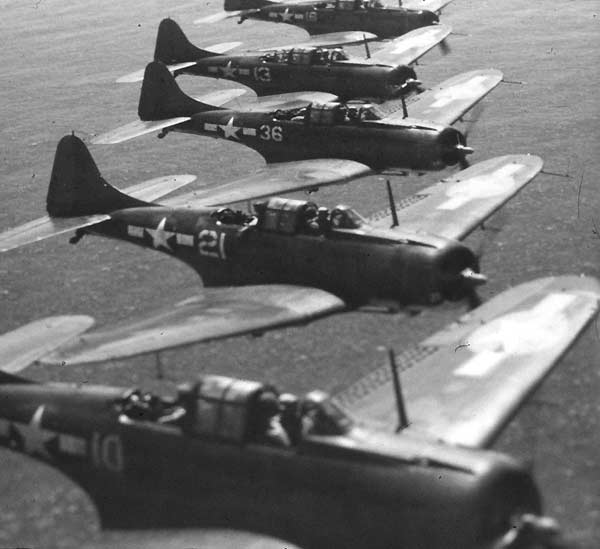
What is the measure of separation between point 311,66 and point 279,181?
11.1 metres

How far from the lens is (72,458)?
1360 cm

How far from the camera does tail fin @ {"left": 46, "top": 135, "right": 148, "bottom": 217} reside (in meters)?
22.7

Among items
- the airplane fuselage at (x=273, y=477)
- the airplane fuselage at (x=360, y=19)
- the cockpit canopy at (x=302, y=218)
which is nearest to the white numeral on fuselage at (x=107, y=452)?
the airplane fuselage at (x=273, y=477)

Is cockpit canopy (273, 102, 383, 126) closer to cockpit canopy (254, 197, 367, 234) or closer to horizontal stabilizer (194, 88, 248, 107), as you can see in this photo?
horizontal stabilizer (194, 88, 248, 107)

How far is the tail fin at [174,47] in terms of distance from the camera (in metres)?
38.9

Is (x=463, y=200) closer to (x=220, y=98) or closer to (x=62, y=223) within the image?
(x=62, y=223)

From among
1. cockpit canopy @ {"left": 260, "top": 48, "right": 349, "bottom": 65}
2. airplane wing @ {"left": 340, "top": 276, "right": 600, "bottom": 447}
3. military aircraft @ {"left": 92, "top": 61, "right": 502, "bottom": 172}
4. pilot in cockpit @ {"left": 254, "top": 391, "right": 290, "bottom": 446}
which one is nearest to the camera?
pilot in cockpit @ {"left": 254, "top": 391, "right": 290, "bottom": 446}

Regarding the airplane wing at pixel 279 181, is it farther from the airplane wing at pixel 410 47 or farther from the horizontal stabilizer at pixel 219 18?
the horizontal stabilizer at pixel 219 18

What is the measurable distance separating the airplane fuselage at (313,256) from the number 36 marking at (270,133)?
7.09 metres

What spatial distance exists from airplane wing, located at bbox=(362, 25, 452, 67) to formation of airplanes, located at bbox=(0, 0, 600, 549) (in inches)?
226

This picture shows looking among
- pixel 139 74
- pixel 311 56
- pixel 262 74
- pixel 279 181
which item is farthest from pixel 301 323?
pixel 139 74

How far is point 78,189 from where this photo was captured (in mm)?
23047

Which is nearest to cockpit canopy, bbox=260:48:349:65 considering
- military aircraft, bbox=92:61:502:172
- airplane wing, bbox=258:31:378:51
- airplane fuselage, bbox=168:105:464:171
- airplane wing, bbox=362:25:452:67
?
airplane wing, bbox=362:25:452:67

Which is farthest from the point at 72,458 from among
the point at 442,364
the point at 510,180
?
the point at 510,180
